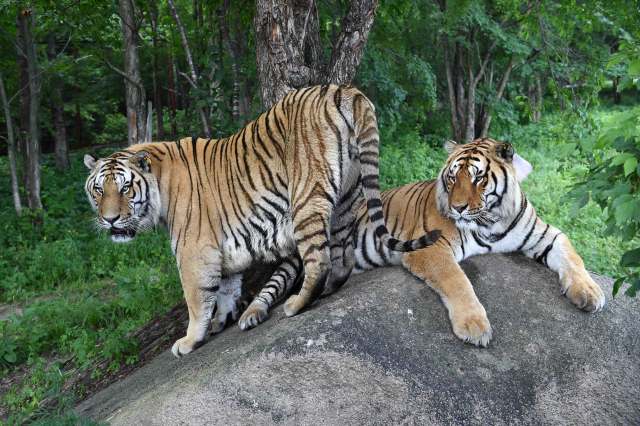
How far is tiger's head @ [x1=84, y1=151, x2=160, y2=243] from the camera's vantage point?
4.64m

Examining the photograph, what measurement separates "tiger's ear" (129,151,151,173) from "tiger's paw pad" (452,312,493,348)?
235 centimetres

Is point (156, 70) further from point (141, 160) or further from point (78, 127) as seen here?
point (141, 160)

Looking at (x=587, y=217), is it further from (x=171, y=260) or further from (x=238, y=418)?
(x=238, y=418)

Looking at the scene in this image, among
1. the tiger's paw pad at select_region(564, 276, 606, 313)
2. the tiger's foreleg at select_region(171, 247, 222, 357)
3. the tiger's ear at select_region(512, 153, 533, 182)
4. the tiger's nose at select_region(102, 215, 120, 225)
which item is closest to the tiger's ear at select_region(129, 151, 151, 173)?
the tiger's nose at select_region(102, 215, 120, 225)

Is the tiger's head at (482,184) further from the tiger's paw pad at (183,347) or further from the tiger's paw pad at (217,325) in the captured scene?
the tiger's paw pad at (183,347)

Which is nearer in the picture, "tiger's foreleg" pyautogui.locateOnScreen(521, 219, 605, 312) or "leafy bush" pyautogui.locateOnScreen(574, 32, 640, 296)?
"leafy bush" pyautogui.locateOnScreen(574, 32, 640, 296)

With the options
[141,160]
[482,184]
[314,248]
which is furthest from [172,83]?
[482,184]

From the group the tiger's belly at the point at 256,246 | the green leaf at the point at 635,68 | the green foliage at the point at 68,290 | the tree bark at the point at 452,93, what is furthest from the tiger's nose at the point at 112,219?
the tree bark at the point at 452,93

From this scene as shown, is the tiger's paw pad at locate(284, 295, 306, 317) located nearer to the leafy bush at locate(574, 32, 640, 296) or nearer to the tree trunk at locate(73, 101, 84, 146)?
the leafy bush at locate(574, 32, 640, 296)

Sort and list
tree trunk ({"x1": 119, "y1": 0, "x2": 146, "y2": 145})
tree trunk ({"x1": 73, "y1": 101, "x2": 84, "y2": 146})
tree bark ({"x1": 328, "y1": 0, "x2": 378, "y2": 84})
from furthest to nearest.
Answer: tree trunk ({"x1": 73, "y1": 101, "x2": 84, "y2": 146}) → tree trunk ({"x1": 119, "y1": 0, "x2": 146, "y2": 145}) → tree bark ({"x1": 328, "y1": 0, "x2": 378, "y2": 84})

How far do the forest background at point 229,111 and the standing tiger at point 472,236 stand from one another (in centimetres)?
53

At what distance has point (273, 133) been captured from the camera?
187 inches

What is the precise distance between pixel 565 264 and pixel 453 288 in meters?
0.95

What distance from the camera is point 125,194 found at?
4680 mm
